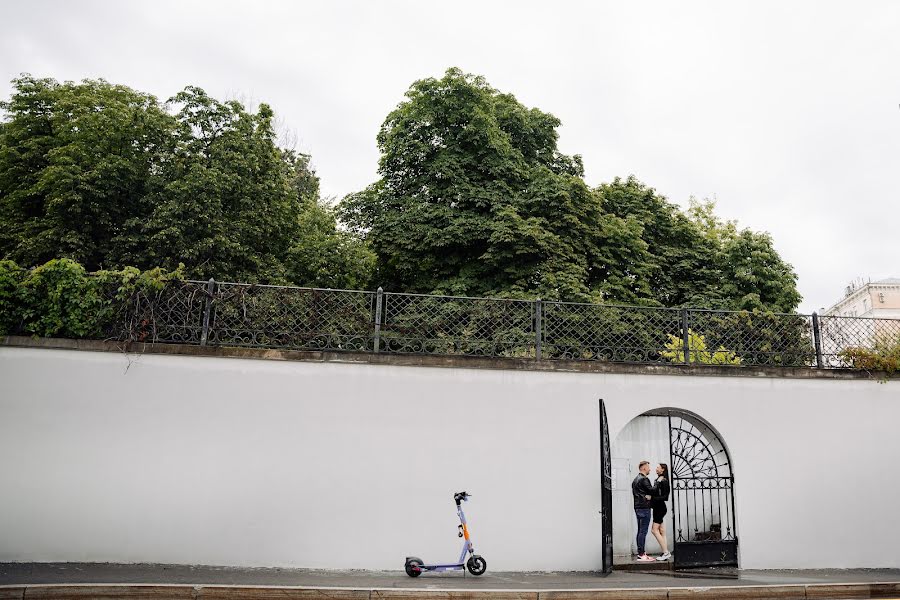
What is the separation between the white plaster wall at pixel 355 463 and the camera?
302 inches

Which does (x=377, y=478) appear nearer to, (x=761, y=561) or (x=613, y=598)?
(x=613, y=598)

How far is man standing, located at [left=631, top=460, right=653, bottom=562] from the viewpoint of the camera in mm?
9500

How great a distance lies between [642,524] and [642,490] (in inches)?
22.5

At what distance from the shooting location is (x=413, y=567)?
7.36 meters

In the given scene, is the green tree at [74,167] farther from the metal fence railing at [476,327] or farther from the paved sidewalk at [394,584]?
the paved sidewalk at [394,584]

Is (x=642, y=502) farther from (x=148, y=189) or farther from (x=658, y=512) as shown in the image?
(x=148, y=189)

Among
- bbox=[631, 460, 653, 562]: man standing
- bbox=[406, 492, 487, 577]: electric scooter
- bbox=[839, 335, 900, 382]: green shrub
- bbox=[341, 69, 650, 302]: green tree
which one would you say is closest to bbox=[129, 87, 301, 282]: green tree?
bbox=[341, 69, 650, 302]: green tree

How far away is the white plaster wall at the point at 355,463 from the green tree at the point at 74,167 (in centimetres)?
1088

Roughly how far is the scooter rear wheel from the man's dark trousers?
400 centimetres

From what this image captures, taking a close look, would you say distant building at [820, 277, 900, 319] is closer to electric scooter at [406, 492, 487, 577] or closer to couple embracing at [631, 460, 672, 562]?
couple embracing at [631, 460, 672, 562]

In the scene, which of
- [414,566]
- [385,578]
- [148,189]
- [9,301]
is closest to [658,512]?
[414,566]

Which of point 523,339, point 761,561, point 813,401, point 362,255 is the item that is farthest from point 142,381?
point 362,255

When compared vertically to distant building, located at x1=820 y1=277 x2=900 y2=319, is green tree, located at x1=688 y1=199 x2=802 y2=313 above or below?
below

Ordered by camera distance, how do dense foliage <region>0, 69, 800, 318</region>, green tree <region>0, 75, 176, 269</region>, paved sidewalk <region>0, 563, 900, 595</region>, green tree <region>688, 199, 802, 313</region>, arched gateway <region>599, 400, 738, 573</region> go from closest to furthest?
paved sidewalk <region>0, 563, 900, 595</region> → arched gateway <region>599, 400, 738, 573</region> → green tree <region>0, 75, 176, 269</region> → dense foliage <region>0, 69, 800, 318</region> → green tree <region>688, 199, 802, 313</region>
